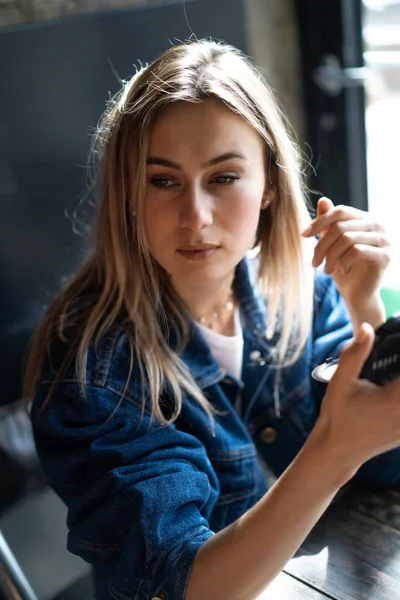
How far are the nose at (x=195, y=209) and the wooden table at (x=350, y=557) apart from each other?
45 cm

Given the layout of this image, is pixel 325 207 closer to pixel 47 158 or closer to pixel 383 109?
pixel 47 158

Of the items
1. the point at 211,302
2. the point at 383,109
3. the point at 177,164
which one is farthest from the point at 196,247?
the point at 383,109

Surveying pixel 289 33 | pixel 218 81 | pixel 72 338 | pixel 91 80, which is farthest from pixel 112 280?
pixel 289 33

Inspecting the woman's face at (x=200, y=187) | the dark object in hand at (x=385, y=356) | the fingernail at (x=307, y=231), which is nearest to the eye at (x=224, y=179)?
the woman's face at (x=200, y=187)

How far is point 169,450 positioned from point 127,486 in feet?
0.31

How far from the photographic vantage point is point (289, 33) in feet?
7.63

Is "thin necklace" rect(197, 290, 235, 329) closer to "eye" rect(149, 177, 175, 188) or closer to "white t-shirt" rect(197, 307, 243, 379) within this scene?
"white t-shirt" rect(197, 307, 243, 379)

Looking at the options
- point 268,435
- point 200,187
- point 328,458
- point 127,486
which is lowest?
point 268,435

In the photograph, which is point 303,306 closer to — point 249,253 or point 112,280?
point 249,253

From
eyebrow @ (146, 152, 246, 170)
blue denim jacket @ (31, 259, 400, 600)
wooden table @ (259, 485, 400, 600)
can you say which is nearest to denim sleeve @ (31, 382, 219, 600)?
blue denim jacket @ (31, 259, 400, 600)

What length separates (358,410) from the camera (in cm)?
78

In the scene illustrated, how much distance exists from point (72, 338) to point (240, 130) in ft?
1.35

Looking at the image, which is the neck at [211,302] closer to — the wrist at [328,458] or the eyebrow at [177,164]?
the eyebrow at [177,164]

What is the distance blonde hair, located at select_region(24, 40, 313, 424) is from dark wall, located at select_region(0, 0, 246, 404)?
0.18 m
